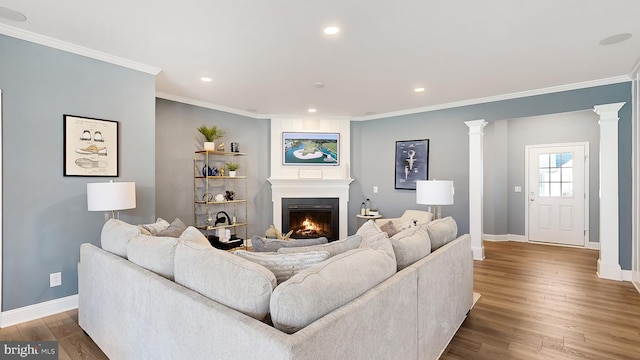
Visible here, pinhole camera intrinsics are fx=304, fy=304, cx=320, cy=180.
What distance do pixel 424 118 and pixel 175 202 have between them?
4.39 m

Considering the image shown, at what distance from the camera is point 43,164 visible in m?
2.77

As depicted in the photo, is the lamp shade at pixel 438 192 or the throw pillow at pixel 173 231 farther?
the lamp shade at pixel 438 192

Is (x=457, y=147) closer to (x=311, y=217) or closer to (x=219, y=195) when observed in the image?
(x=311, y=217)

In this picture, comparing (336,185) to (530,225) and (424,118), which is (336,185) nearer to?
(424,118)

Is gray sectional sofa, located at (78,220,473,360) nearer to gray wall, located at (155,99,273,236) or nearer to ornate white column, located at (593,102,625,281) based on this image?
gray wall, located at (155,99,273,236)

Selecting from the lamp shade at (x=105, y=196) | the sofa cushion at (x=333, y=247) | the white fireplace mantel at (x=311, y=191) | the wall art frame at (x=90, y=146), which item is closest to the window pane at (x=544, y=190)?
the white fireplace mantel at (x=311, y=191)

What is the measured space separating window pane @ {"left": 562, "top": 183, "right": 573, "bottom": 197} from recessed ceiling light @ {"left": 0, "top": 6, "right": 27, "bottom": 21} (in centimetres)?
807

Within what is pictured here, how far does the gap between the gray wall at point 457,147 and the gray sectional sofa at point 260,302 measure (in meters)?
3.15

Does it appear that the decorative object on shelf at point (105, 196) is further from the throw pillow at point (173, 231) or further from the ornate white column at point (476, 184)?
the ornate white column at point (476, 184)

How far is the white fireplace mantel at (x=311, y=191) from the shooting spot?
19.1 feet

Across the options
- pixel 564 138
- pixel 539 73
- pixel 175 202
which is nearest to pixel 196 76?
pixel 175 202

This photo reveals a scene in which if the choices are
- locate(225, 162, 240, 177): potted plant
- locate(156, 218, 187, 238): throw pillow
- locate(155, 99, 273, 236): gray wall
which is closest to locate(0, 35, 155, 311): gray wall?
locate(156, 218, 187, 238): throw pillow

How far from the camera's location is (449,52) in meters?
3.00

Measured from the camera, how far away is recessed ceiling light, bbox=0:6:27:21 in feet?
7.48
